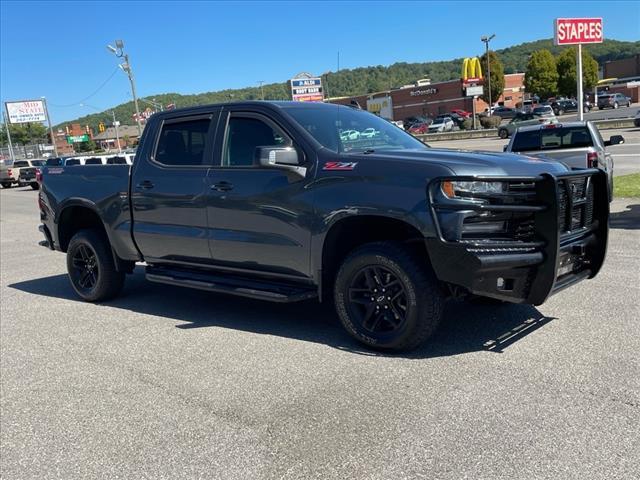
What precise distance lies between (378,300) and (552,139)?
7870mm

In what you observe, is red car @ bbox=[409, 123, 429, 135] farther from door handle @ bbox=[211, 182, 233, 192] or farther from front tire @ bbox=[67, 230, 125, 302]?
door handle @ bbox=[211, 182, 233, 192]

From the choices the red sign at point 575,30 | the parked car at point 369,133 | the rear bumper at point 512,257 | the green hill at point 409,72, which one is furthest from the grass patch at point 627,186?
the green hill at point 409,72

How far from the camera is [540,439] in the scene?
10.6 ft

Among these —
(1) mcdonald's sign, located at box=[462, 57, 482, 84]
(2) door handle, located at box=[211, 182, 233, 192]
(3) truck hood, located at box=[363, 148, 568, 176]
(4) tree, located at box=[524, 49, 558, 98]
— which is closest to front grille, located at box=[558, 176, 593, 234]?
(3) truck hood, located at box=[363, 148, 568, 176]

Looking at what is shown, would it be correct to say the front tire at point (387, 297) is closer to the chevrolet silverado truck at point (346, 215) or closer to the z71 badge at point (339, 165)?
the chevrolet silverado truck at point (346, 215)

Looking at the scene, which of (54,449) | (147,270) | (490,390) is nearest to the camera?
(54,449)

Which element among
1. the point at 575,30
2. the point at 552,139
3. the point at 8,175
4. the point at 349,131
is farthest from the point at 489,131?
the point at 349,131

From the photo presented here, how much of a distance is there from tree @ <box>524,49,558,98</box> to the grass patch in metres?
70.3

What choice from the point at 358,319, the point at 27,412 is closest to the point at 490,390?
the point at 358,319

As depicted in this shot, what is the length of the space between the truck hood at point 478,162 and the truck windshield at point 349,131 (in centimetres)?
36

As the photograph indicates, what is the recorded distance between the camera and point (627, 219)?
9.99m

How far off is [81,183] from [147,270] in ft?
4.59

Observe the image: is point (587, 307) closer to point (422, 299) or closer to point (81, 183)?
point (422, 299)

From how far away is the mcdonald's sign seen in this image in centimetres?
7338
